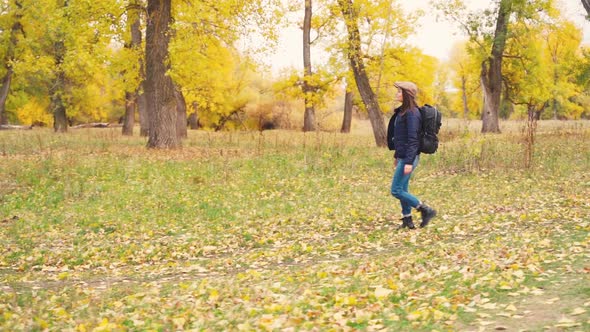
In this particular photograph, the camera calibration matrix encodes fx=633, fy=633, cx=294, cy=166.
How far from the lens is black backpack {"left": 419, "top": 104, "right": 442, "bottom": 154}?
983cm

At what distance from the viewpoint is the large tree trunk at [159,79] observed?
21.7m

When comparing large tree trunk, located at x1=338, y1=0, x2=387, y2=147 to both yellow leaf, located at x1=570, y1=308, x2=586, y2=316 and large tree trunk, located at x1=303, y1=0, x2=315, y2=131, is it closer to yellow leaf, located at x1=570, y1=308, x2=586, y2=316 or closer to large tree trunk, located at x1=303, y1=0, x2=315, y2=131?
large tree trunk, located at x1=303, y1=0, x2=315, y2=131

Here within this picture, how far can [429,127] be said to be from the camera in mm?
9898

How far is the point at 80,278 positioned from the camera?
931 cm

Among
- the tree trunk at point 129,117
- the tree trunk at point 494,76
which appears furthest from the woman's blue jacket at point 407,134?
the tree trunk at point 129,117

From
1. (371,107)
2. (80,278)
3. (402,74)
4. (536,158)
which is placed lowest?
(80,278)

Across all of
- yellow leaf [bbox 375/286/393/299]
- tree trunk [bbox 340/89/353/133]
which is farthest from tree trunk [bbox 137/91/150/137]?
yellow leaf [bbox 375/286/393/299]

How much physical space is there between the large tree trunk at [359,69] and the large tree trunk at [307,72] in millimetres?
7119

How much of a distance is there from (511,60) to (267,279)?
3054 cm

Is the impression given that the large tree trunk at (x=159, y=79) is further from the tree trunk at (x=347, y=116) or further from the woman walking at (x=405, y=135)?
the tree trunk at (x=347, y=116)

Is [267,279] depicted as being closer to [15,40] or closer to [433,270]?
[433,270]

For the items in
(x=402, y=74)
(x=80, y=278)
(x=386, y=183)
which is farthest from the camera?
(x=402, y=74)

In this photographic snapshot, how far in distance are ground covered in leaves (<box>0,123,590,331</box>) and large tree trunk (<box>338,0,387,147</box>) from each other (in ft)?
12.2

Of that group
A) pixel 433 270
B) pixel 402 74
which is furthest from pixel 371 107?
pixel 433 270
